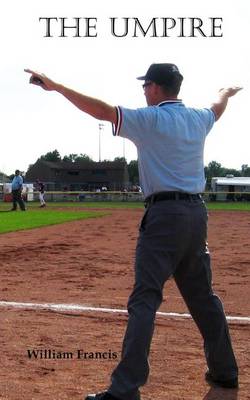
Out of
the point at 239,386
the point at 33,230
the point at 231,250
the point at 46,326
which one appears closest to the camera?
the point at 239,386

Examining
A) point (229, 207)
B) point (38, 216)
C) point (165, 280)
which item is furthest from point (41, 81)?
point (229, 207)

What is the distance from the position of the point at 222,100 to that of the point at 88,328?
2296 mm

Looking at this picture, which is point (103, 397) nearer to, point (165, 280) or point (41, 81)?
point (165, 280)

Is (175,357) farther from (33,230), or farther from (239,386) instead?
(33,230)

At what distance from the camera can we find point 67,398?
12.5 ft

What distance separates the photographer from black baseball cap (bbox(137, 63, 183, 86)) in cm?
A: 398

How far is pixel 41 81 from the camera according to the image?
12.5ft

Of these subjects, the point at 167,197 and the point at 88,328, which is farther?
the point at 88,328

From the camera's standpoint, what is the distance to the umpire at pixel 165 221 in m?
3.75

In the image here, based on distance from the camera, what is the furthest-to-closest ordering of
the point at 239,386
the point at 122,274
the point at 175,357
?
the point at 122,274 → the point at 175,357 → the point at 239,386

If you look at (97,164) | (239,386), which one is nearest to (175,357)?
(239,386)

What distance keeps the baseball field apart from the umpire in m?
0.27

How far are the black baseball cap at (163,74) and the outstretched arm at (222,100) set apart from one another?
2.00ft

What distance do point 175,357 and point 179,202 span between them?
4.44ft
